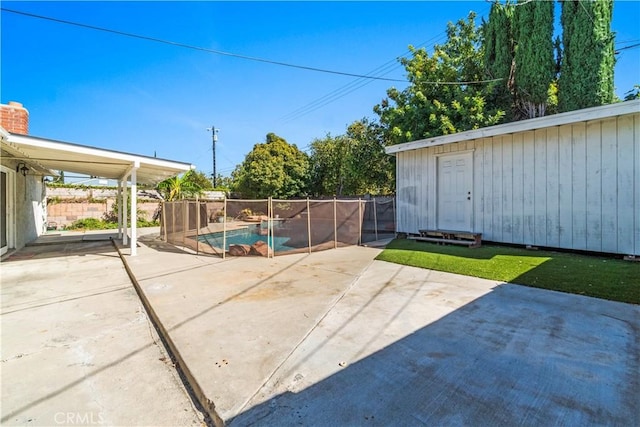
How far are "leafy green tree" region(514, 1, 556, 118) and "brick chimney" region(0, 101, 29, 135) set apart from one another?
16.5 metres

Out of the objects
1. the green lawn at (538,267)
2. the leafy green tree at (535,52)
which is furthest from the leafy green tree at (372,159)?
the green lawn at (538,267)

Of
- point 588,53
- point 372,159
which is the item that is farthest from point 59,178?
point 588,53

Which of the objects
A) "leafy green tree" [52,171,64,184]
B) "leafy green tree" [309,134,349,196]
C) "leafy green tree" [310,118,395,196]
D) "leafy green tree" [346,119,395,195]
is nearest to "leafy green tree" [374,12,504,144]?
"leafy green tree" [346,119,395,195]

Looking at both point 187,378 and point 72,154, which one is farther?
point 72,154

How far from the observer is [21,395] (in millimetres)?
2346

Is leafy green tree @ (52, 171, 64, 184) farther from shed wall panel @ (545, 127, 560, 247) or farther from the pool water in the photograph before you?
shed wall panel @ (545, 127, 560, 247)

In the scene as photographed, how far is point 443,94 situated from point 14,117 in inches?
568

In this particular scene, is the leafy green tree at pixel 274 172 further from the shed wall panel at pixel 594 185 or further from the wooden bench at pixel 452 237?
the shed wall panel at pixel 594 185

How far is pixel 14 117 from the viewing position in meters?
9.59

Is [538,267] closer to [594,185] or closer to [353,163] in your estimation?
[594,185]

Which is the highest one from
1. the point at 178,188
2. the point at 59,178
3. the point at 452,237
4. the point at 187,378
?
the point at 59,178

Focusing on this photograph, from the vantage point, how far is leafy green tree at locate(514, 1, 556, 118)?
10.5 metres

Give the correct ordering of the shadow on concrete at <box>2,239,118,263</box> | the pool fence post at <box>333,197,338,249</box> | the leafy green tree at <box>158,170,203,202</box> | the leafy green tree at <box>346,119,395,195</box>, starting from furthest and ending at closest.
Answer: the leafy green tree at <box>158,170,203,202</box>
the leafy green tree at <box>346,119,395,195</box>
the pool fence post at <box>333,197,338,249</box>
the shadow on concrete at <box>2,239,118,263</box>

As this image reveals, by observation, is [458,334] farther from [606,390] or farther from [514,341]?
[606,390]
